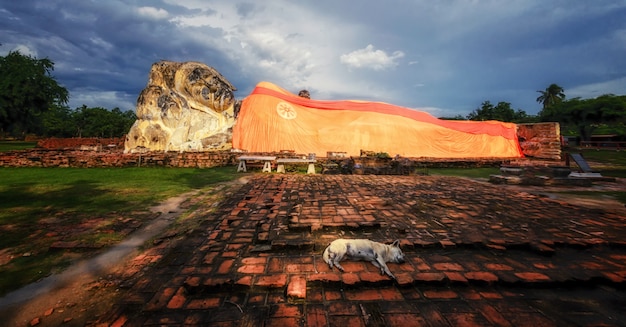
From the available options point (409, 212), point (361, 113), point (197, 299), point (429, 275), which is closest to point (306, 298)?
point (197, 299)

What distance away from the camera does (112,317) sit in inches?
63.1

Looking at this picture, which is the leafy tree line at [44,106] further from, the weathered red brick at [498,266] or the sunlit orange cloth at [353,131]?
the weathered red brick at [498,266]

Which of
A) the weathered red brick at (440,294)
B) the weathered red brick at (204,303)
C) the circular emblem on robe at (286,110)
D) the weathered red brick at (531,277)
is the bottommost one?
the weathered red brick at (204,303)

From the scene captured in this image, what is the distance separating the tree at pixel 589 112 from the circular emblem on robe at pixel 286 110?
2314 centimetres

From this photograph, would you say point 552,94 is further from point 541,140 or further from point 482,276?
point 482,276

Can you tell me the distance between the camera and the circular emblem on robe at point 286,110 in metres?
13.9

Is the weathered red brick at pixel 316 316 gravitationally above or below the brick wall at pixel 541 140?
below

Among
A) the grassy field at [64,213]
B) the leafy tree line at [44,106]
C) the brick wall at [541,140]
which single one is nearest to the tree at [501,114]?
the leafy tree line at [44,106]

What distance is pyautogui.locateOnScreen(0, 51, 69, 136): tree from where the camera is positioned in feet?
68.9

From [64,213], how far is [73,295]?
2567 mm

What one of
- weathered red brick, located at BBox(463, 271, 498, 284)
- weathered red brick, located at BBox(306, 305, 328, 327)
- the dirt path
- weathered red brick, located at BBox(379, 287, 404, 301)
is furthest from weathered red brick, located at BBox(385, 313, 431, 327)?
the dirt path

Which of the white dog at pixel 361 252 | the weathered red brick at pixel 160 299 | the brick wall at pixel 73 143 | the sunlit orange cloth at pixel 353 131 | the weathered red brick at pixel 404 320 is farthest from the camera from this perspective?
the brick wall at pixel 73 143

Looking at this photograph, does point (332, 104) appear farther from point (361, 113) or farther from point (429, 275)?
point (429, 275)

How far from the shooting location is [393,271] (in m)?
2.02
